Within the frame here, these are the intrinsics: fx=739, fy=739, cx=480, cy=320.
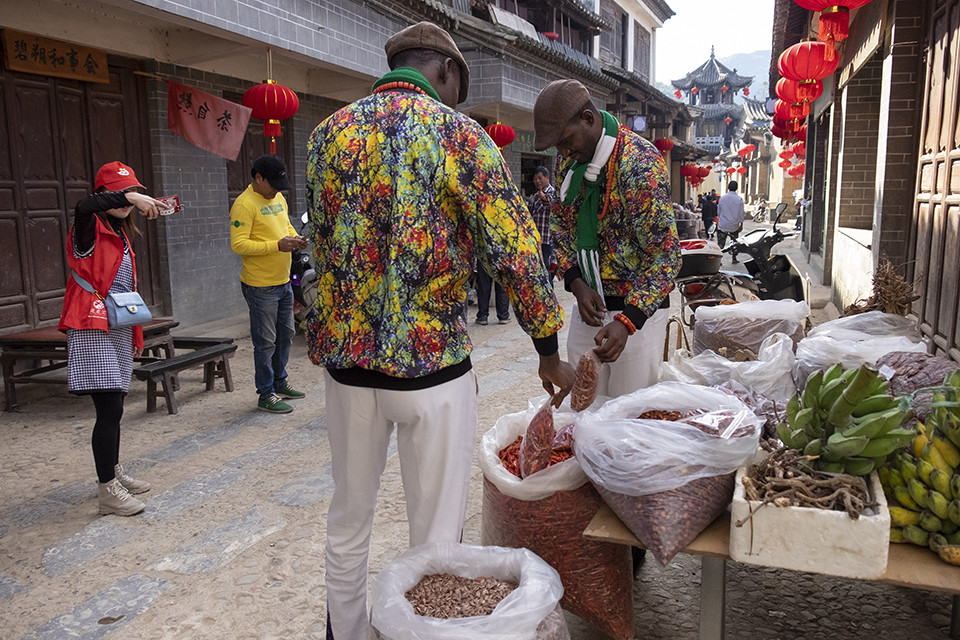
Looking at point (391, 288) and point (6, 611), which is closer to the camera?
point (391, 288)

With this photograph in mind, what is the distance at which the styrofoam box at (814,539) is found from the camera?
197cm

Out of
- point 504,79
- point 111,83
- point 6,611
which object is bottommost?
point 6,611

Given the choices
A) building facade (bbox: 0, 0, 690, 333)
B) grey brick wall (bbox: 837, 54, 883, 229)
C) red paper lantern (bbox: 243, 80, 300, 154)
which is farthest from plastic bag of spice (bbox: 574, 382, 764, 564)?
grey brick wall (bbox: 837, 54, 883, 229)

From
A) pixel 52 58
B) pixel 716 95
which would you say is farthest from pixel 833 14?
pixel 716 95

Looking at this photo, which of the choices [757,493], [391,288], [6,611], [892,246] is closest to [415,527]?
[391,288]

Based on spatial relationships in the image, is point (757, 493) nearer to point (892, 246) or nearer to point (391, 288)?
point (391, 288)

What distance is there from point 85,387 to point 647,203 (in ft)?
8.93

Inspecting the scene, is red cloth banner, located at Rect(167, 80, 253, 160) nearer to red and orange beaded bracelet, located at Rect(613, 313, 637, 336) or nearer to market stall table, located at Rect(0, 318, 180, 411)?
market stall table, located at Rect(0, 318, 180, 411)

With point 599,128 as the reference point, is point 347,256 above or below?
below

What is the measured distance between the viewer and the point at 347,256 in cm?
201

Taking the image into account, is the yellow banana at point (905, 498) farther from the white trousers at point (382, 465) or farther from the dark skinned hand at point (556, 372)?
the white trousers at point (382, 465)

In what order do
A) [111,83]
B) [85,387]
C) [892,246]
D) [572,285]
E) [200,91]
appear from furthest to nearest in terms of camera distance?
[200,91] → [111,83] → [892,246] → [85,387] → [572,285]

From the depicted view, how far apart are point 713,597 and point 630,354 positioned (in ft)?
3.66

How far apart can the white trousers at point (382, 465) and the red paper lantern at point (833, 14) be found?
17.9 ft
